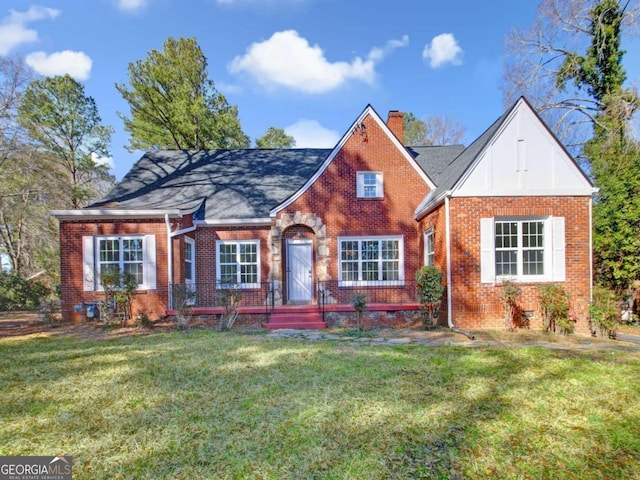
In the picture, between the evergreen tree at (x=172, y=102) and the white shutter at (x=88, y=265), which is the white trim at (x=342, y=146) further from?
the evergreen tree at (x=172, y=102)

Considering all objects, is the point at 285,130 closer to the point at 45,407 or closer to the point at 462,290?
the point at 462,290

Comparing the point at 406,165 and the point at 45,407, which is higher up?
the point at 406,165

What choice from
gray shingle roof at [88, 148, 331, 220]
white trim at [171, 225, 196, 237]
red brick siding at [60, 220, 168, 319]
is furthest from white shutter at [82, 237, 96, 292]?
white trim at [171, 225, 196, 237]

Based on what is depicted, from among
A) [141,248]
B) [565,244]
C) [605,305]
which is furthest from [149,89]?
[605,305]

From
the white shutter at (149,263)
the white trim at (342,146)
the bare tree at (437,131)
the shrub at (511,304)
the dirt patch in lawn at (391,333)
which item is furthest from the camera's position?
the bare tree at (437,131)

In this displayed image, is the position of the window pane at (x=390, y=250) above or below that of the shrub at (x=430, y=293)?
above

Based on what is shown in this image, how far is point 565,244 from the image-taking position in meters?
9.18

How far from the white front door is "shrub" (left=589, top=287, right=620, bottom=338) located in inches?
322

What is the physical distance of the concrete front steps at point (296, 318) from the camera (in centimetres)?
962

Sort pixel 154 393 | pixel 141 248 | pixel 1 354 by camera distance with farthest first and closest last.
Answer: pixel 141 248
pixel 1 354
pixel 154 393

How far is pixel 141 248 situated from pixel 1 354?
15.1 ft

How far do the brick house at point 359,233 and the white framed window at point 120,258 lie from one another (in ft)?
0.11

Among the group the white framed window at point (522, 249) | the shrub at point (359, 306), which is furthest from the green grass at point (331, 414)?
the white framed window at point (522, 249)

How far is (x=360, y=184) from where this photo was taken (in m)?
11.9
